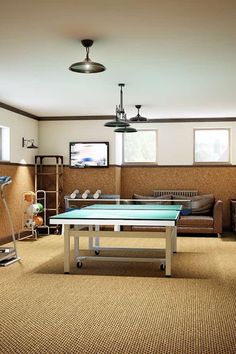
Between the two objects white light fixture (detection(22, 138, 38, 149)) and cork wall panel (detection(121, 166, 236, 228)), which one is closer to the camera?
white light fixture (detection(22, 138, 38, 149))

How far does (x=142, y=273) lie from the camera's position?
6375mm

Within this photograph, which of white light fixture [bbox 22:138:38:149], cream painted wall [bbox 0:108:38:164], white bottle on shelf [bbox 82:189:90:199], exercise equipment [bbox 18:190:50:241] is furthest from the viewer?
white bottle on shelf [bbox 82:189:90:199]

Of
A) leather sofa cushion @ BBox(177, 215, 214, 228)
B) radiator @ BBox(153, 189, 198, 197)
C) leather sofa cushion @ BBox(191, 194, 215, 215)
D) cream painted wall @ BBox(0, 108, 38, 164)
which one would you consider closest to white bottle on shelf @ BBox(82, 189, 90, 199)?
cream painted wall @ BBox(0, 108, 38, 164)

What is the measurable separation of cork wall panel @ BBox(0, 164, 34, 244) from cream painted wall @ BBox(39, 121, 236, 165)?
35.7 inches

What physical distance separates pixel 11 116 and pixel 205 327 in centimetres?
667

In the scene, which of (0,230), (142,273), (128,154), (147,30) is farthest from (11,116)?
(147,30)

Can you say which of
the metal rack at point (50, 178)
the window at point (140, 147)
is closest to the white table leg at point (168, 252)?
the metal rack at point (50, 178)

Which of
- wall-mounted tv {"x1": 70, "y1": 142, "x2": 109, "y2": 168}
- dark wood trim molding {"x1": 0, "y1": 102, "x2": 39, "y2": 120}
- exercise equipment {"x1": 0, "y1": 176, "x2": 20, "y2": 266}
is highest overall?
dark wood trim molding {"x1": 0, "y1": 102, "x2": 39, "y2": 120}

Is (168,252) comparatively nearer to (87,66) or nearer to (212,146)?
(87,66)

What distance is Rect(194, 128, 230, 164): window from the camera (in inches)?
440

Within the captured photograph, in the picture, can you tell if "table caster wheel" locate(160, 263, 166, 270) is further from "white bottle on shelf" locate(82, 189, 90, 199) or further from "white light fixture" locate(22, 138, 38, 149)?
"white light fixture" locate(22, 138, 38, 149)

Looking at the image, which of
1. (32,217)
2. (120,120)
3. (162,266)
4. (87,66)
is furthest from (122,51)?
(32,217)

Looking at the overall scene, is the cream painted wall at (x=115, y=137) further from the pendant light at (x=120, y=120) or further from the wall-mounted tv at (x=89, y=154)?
the pendant light at (x=120, y=120)

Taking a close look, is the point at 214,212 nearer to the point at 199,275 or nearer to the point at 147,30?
the point at 199,275
